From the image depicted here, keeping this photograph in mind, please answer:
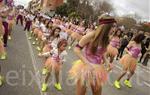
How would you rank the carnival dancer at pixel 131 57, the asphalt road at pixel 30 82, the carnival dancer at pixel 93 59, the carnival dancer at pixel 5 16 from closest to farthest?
the carnival dancer at pixel 93 59 → the asphalt road at pixel 30 82 → the carnival dancer at pixel 5 16 → the carnival dancer at pixel 131 57

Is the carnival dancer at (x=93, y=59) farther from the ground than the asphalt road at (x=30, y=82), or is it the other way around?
the carnival dancer at (x=93, y=59)

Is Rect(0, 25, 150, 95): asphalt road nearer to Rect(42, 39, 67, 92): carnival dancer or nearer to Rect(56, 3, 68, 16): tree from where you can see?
Rect(42, 39, 67, 92): carnival dancer

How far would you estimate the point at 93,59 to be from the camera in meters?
6.56

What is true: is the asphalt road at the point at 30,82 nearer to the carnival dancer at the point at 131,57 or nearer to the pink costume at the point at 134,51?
the carnival dancer at the point at 131,57

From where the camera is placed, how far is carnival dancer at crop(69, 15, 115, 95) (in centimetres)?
638

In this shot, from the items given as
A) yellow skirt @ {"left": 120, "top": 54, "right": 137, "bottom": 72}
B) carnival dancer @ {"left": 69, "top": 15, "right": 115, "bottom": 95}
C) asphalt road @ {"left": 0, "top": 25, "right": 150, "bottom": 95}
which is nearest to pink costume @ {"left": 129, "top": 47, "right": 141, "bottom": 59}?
yellow skirt @ {"left": 120, "top": 54, "right": 137, "bottom": 72}

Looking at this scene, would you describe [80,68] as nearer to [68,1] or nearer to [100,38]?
[100,38]

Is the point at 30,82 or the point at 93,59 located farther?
the point at 30,82

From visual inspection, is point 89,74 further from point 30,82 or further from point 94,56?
point 30,82

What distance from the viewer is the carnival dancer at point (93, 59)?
20.9 feet

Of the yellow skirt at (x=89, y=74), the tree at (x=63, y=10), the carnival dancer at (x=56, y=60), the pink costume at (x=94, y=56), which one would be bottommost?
the tree at (x=63, y=10)

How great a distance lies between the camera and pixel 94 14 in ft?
275

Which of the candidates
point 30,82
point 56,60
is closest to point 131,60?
point 56,60

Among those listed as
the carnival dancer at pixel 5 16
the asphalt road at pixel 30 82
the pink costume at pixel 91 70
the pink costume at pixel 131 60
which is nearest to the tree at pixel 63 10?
the carnival dancer at pixel 5 16
